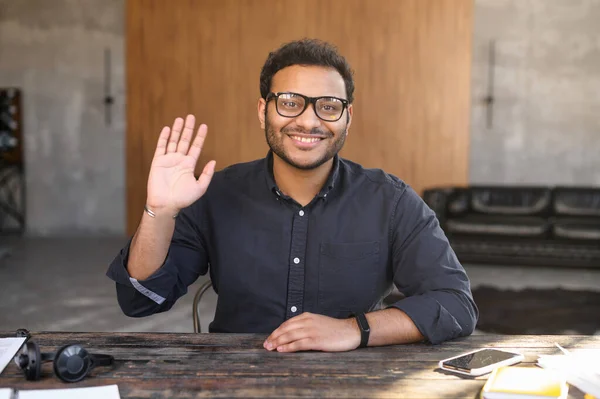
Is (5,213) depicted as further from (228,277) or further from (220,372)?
(220,372)

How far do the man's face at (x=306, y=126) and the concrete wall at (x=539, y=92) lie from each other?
20.9 feet

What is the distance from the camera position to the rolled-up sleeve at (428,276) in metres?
1.55

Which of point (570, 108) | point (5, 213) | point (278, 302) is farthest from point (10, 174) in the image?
point (278, 302)

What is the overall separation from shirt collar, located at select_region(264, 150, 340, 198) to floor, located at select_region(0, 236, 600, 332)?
178 cm

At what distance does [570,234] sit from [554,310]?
1.87m

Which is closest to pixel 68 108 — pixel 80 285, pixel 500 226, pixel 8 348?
pixel 80 285

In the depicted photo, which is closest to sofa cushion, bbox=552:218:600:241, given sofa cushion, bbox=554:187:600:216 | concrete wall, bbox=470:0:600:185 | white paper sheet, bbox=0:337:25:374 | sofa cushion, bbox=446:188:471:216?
sofa cushion, bbox=554:187:600:216

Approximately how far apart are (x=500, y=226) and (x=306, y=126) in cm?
527

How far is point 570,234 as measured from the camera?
6488mm

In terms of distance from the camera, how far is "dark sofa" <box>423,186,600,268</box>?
6457 mm

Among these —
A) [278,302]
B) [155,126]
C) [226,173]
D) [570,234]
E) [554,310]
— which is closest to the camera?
[278,302]

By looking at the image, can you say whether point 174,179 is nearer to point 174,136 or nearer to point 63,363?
point 174,136

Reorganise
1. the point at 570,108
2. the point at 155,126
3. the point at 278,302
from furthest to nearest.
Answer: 1. the point at 155,126
2. the point at 570,108
3. the point at 278,302

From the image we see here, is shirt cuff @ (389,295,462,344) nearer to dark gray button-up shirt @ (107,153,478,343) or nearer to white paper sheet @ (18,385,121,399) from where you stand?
dark gray button-up shirt @ (107,153,478,343)
